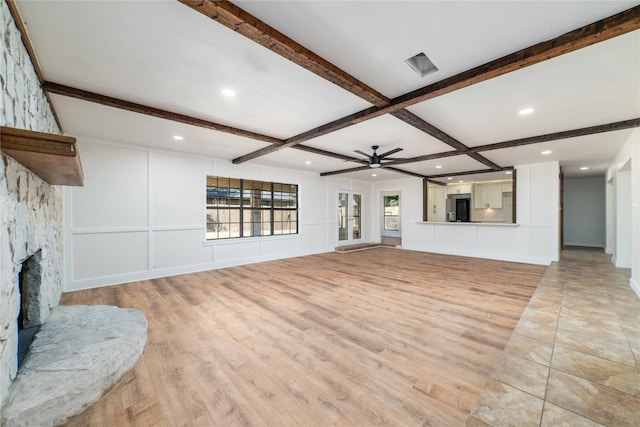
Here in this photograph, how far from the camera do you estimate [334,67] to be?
223 cm

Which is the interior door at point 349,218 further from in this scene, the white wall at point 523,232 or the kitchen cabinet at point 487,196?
the kitchen cabinet at point 487,196

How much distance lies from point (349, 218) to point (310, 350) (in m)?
7.12

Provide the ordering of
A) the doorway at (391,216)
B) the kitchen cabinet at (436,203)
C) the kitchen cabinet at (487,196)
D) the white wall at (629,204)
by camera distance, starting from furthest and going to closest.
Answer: the doorway at (391,216)
the kitchen cabinet at (436,203)
the kitchen cabinet at (487,196)
the white wall at (629,204)

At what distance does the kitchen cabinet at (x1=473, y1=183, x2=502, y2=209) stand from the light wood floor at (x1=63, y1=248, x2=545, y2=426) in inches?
231

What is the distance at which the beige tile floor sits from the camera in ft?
5.19

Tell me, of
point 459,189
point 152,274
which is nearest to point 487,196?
point 459,189

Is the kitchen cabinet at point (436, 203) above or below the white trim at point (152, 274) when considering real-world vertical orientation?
above

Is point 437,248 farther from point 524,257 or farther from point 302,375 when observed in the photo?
point 302,375

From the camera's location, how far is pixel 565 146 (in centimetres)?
479

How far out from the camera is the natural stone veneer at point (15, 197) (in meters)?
1.57

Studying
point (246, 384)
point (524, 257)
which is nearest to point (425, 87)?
point (246, 384)

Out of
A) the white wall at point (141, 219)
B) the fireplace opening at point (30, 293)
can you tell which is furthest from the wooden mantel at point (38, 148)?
the white wall at point (141, 219)

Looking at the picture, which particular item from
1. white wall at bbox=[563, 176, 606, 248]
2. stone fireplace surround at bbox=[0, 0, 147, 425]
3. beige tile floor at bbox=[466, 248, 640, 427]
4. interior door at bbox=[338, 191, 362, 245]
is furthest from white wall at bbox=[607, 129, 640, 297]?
stone fireplace surround at bbox=[0, 0, 147, 425]

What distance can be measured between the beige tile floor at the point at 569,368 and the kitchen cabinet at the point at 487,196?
20.8ft
